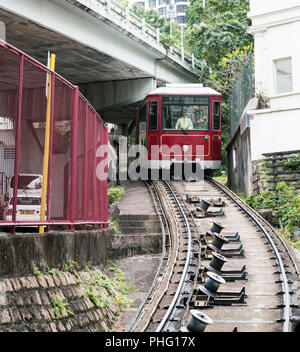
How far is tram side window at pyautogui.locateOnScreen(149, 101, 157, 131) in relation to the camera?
23141mm

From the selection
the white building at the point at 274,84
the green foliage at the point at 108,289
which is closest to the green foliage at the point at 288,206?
the white building at the point at 274,84

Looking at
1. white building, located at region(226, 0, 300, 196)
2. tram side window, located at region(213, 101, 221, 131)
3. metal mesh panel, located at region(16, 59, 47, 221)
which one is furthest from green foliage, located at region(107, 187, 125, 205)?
metal mesh panel, located at region(16, 59, 47, 221)

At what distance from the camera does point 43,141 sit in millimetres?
7332

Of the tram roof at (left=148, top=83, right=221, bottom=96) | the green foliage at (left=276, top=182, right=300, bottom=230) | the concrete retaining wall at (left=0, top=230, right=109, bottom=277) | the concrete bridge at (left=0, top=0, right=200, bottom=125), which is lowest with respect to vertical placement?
the concrete retaining wall at (left=0, top=230, right=109, bottom=277)

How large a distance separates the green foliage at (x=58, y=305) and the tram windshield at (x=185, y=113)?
55.2 feet

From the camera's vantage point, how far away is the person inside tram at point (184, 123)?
23.1 m

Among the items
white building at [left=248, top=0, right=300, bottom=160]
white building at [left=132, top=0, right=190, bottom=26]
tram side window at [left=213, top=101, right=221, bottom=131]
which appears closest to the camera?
white building at [left=248, top=0, right=300, bottom=160]

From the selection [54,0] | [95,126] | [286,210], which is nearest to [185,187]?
[286,210]

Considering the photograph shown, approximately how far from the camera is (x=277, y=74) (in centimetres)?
2219

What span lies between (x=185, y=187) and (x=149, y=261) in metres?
9.01

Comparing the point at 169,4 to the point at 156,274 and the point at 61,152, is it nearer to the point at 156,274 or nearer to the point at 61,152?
the point at 156,274

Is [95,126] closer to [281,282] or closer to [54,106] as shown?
[54,106]

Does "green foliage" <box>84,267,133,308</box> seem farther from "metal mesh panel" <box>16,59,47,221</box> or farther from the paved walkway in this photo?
the paved walkway
